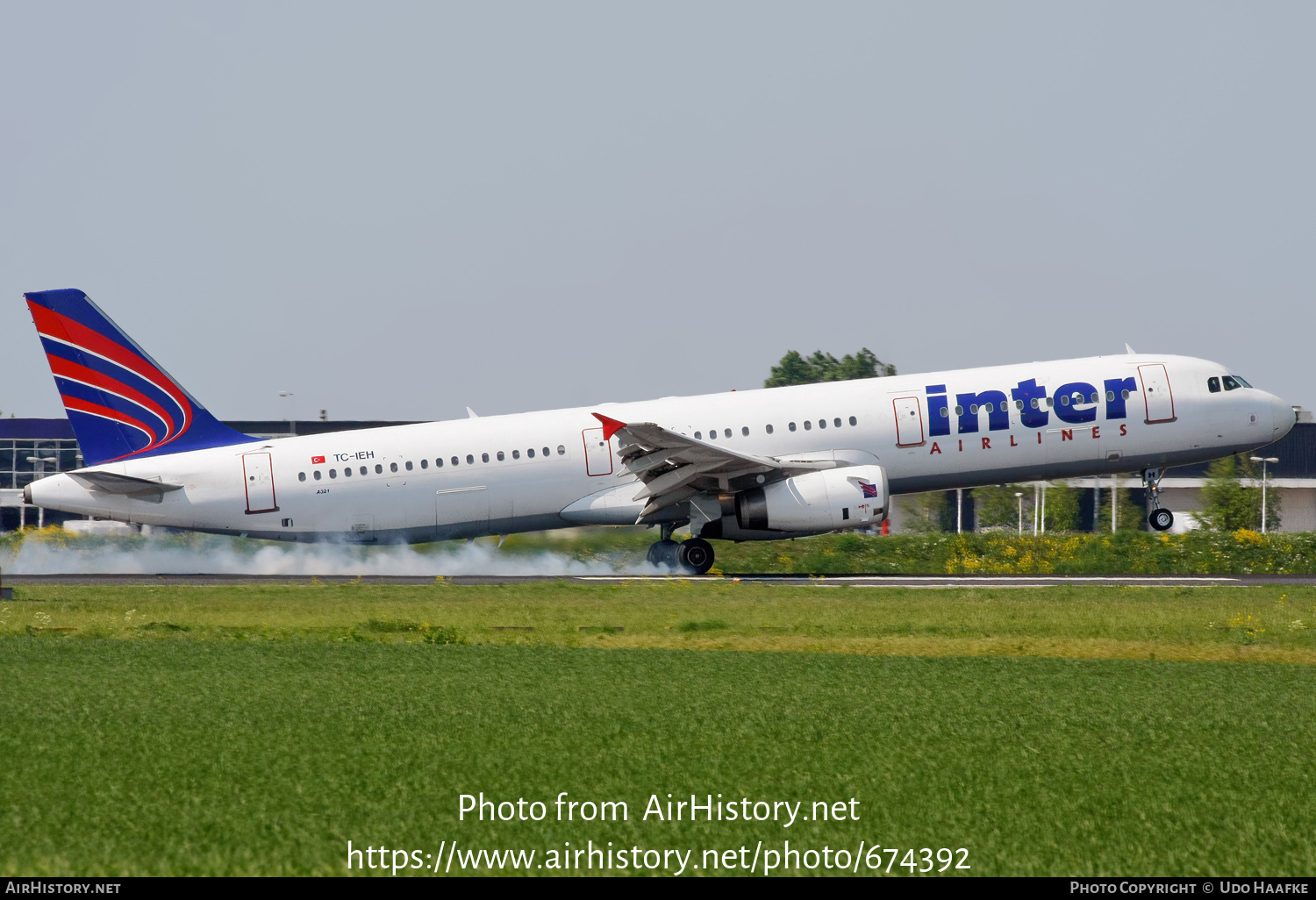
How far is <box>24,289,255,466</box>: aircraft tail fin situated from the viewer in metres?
32.2

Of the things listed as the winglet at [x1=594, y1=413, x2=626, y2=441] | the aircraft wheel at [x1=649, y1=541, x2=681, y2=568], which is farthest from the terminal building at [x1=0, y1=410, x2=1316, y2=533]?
the winglet at [x1=594, y1=413, x2=626, y2=441]

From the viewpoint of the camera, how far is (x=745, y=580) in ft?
106

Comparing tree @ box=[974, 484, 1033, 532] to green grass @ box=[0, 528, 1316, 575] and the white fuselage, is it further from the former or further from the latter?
the white fuselage

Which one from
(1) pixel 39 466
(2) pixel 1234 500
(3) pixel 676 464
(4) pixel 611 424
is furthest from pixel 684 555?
(1) pixel 39 466

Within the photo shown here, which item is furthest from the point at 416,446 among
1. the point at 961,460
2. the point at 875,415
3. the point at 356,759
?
the point at 356,759

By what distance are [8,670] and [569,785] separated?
31.6 ft

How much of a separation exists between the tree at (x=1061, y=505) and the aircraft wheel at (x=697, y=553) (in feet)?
126

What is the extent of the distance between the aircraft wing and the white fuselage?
633 mm

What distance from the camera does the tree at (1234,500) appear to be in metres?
58.7

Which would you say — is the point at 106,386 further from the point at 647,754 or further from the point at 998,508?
the point at 998,508

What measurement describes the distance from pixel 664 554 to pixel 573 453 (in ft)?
11.7

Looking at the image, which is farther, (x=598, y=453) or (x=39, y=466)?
(x=39, y=466)

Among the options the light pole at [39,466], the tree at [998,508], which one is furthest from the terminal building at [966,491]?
the tree at [998,508]

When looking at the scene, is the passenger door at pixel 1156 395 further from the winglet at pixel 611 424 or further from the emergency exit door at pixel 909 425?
the winglet at pixel 611 424
